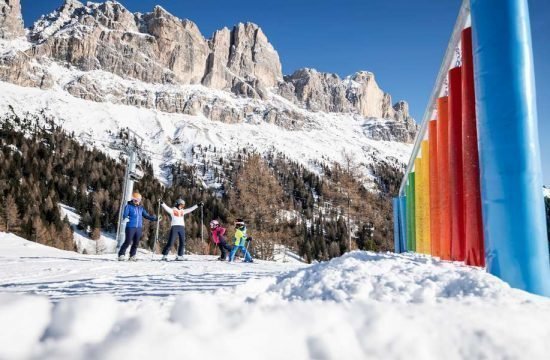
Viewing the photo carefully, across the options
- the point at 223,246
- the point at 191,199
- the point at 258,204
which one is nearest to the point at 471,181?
the point at 223,246

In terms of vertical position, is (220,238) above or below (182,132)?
below

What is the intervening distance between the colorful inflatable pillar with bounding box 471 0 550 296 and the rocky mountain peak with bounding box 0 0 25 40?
21342 cm

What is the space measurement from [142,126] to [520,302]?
160234mm

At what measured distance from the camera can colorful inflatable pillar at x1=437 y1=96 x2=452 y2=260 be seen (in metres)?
4.96

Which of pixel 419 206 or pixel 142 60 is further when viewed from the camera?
pixel 142 60

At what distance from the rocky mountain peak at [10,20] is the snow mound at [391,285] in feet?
700

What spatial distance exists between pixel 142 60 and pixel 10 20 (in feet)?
197

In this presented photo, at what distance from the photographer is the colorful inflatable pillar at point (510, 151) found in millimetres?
2572

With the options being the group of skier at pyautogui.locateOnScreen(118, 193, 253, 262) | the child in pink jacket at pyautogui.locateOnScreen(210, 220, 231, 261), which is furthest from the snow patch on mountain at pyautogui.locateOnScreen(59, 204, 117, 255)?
the group of skier at pyautogui.locateOnScreen(118, 193, 253, 262)

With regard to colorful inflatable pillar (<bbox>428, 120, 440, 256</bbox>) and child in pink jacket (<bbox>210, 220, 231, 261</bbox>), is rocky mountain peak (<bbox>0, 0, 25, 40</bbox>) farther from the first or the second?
colorful inflatable pillar (<bbox>428, 120, 440, 256</bbox>)

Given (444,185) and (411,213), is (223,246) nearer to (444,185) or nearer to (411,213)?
(411,213)

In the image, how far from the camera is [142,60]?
179m

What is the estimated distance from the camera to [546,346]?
1284mm

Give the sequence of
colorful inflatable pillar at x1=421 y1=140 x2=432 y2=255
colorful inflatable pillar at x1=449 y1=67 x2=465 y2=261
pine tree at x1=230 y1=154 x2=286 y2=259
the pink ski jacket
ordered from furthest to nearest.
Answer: pine tree at x1=230 y1=154 x2=286 y2=259, the pink ski jacket, colorful inflatable pillar at x1=421 y1=140 x2=432 y2=255, colorful inflatable pillar at x1=449 y1=67 x2=465 y2=261
